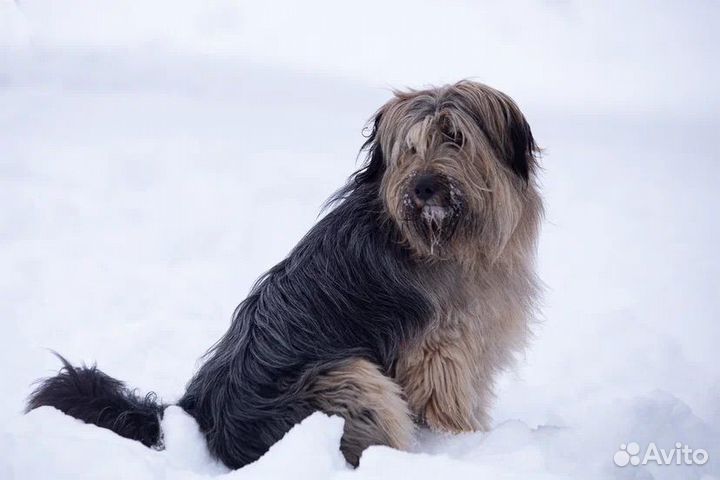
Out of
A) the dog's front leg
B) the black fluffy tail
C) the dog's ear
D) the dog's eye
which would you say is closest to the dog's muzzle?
the dog's eye

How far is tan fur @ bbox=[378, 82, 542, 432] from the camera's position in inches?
167

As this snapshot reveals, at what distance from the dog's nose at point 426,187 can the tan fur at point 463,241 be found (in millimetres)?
66

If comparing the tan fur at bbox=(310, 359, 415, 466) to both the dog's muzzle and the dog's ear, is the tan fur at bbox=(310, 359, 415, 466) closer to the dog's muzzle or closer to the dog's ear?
the dog's muzzle

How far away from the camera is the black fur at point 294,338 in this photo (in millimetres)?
3996

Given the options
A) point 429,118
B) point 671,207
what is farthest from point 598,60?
point 429,118

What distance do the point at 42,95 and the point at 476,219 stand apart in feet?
35.3

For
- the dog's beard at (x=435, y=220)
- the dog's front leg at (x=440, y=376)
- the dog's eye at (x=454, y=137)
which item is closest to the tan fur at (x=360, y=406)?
the dog's front leg at (x=440, y=376)

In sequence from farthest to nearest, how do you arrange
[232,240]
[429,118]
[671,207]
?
[671,207]
[232,240]
[429,118]

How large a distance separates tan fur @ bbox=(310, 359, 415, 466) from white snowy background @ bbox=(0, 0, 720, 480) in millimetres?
396

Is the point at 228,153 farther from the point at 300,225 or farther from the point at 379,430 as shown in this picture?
the point at 379,430

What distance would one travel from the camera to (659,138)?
11.9 meters

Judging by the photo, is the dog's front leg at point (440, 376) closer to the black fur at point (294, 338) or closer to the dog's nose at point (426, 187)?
the black fur at point (294, 338)

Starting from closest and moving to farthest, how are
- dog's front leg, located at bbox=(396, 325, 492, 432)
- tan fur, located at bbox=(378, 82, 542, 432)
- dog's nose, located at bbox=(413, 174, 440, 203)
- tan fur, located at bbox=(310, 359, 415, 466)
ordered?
1. tan fur, located at bbox=(310, 359, 415, 466)
2. dog's nose, located at bbox=(413, 174, 440, 203)
3. tan fur, located at bbox=(378, 82, 542, 432)
4. dog's front leg, located at bbox=(396, 325, 492, 432)

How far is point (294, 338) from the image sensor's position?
4.22m
